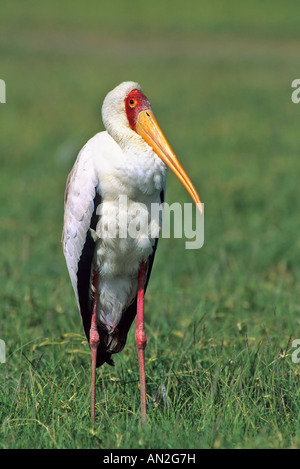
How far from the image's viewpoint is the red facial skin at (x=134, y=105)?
3.27 metres

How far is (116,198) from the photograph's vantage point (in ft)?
10.7

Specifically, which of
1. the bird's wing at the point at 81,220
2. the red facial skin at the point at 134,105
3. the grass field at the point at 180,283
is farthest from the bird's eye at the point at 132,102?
the grass field at the point at 180,283

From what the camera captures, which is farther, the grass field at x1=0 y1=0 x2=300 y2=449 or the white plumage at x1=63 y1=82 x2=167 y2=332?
the white plumage at x1=63 y1=82 x2=167 y2=332

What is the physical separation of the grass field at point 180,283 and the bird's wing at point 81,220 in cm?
40

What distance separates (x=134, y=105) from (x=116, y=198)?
0.38m

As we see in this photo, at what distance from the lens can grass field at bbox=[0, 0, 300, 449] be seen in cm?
308

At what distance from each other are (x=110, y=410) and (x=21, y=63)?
16129 mm

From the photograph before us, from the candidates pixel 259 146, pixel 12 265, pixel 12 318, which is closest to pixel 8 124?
pixel 259 146

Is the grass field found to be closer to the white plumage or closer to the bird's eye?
the white plumage

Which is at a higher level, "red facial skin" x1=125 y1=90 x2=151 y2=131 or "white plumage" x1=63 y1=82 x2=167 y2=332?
"red facial skin" x1=125 y1=90 x2=151 y2=131

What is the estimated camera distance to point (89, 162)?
10.8 feet

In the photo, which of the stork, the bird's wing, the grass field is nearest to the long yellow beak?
the stork

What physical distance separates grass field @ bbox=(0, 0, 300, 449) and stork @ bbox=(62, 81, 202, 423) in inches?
8.2

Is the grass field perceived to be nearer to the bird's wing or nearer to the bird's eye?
the bird's wing
